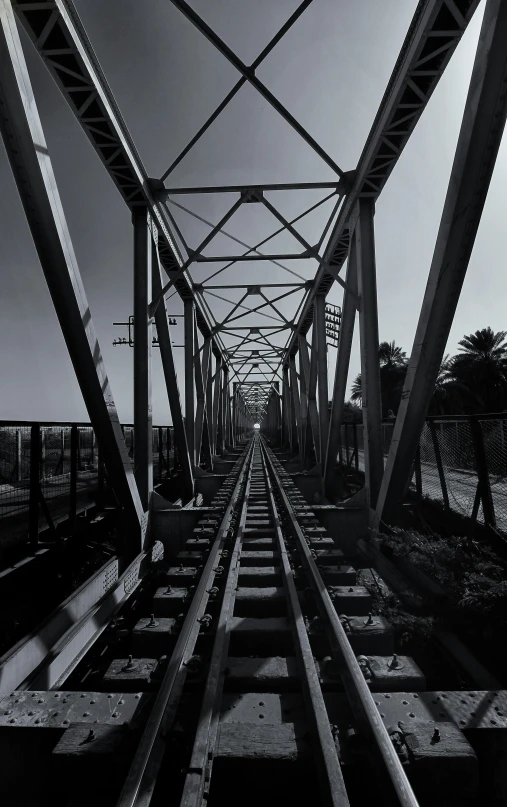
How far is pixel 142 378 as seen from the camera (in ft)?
23.1

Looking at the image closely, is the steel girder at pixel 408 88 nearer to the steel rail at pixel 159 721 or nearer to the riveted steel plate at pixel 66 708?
the steel rail at pixel 159 721

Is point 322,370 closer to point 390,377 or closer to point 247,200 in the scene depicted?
point 247,200

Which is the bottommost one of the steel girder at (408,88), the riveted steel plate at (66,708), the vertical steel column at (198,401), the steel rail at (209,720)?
the riveted steel plate at (66,708)

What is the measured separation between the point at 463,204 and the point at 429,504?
15.8 feet

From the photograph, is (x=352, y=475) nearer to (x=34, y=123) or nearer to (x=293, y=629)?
(x=293, y=629)

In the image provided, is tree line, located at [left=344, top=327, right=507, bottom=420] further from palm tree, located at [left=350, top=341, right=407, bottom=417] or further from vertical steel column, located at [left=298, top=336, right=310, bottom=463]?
vertical steel column, located at [left=298, top=336, right=310, bottom=463]

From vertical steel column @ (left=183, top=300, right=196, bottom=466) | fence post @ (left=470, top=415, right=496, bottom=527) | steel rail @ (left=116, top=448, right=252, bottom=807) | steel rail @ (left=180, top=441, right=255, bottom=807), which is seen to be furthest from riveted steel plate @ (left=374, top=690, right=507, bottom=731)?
vertical steel column @ (left=183, top=300, right=196, bottom=466)

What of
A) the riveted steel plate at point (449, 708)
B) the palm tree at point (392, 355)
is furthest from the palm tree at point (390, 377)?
the riveted steel plate at point (449, 708)

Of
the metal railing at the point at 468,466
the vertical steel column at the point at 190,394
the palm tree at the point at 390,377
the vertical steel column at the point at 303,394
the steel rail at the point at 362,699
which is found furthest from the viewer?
the palm tree at the point at 390,377

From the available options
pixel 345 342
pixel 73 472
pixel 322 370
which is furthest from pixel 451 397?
pixel 73 472

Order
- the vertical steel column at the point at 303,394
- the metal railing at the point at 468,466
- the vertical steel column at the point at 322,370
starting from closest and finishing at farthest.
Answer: the metal railing at the point at 468,466
the vertical steel column at the point at 322,370
the vertical steel column at the point at 303,394

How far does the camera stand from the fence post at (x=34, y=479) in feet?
18.5

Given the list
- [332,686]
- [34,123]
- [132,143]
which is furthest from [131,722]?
[132,143]

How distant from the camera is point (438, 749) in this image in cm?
205
